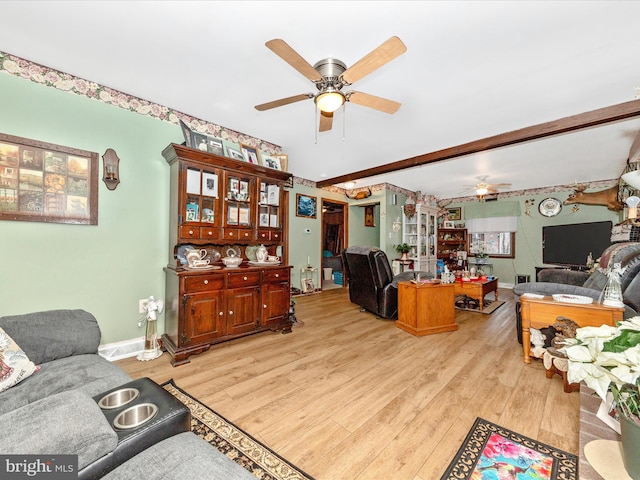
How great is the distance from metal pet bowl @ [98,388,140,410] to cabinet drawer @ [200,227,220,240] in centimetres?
182

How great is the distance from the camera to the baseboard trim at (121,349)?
245cm

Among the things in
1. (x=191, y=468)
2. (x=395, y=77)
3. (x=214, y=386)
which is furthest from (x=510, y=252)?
(x=191, y=468)

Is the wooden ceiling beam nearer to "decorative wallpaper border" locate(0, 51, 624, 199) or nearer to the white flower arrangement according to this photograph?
"decorative wallpaper border" locate(0, 51, 624, 199)

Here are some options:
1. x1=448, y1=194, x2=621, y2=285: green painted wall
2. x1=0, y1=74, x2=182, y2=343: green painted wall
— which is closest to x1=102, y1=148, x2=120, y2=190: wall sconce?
x1=0, y1=74, x2=182, y2=343: green painted wall

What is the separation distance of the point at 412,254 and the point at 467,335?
3402 mm

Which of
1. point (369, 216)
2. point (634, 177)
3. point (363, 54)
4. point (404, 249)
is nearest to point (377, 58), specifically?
point (363, 54)

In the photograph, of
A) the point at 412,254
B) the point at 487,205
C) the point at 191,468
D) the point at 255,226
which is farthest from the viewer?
the point at 487,205

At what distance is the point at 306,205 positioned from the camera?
562 cm

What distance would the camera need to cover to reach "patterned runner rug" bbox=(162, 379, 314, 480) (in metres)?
1.29

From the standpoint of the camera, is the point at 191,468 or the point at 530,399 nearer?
the point at 191,468

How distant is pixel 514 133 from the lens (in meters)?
3.23

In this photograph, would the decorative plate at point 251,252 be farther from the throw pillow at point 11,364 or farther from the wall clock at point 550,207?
the wall clock at point 550,207

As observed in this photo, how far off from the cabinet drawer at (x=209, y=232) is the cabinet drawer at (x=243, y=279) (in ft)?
1.56

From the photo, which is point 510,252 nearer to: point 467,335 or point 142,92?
point 467,335
